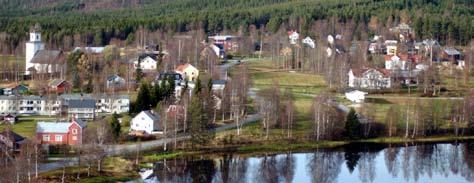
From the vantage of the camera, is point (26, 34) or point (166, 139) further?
point (26, 34)

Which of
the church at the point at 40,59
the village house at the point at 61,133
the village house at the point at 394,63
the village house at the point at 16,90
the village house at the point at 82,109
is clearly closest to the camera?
the village house at the point at 61,133

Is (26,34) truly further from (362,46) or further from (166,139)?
(166,139)

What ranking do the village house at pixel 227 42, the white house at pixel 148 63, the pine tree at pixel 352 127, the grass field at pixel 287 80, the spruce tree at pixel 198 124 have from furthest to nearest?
the village house at pixel 227 42, the white house at pixel 148 63, the grass field at pixel 287 80, the pine tree at pixel 352 127, the spruce tree at pixel 198 124

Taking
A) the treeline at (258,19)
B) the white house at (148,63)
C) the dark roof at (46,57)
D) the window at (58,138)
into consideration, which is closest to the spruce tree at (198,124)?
the window at (58,138)

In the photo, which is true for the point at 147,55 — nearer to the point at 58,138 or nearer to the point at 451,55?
the point at 451,55

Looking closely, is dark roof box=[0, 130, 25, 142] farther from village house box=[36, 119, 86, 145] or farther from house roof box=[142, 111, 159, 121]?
house roof box=[142, 111, 159, 121]

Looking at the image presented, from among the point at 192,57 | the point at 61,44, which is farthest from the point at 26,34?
the point at 192,57

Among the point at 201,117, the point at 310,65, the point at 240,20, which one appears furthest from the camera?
the point at 240,20

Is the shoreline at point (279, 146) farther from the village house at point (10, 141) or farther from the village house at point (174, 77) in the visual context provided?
the village house at point (174, 77)
